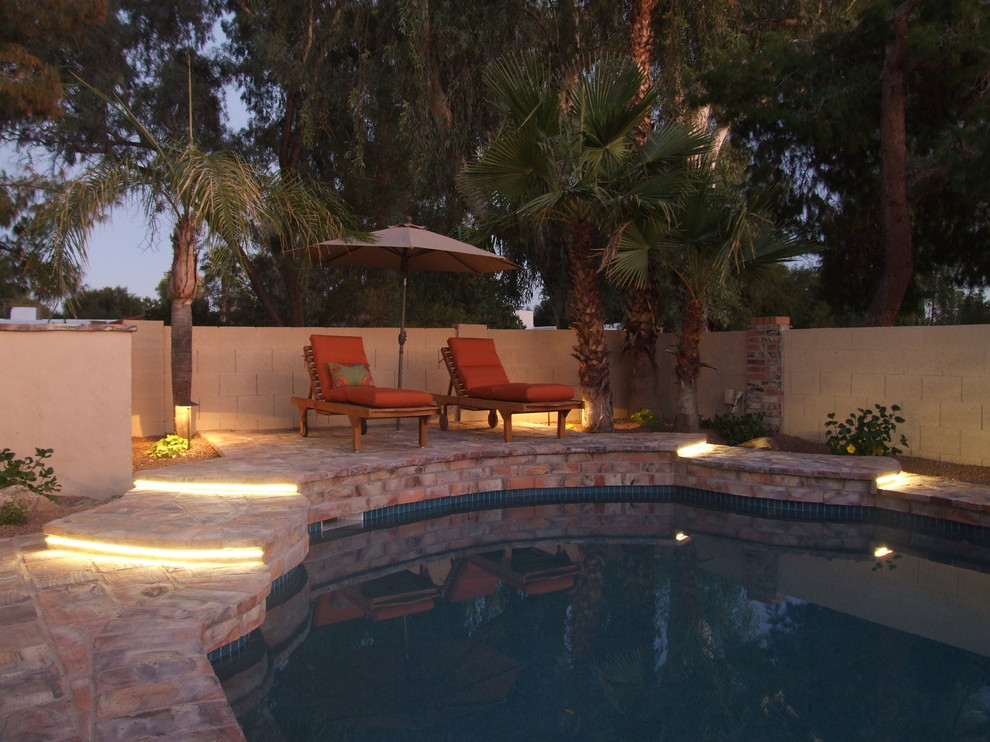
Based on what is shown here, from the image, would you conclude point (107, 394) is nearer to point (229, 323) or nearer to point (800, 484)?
point (800, 484)

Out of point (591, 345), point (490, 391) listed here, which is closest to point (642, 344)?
point (591, 345)

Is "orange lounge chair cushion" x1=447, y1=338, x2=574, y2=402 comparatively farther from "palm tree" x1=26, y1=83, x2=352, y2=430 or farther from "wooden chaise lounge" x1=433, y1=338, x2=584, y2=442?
"palm tree" x1=26, y1=83, x2=352, y2=430

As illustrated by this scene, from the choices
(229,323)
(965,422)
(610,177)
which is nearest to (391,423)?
(610,177)

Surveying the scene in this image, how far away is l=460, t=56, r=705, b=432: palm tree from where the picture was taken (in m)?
8.06

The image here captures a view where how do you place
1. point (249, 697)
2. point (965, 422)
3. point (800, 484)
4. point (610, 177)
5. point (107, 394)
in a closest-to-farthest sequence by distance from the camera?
point (249, 697)
point (107, 394)
point (800, 484)
point (965, 422)
point (610, 177)

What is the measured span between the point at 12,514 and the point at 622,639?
3.96 metres

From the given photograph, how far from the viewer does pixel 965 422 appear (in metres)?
7.64

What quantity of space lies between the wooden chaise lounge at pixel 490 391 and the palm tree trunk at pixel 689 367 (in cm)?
141

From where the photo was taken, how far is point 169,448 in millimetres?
7344

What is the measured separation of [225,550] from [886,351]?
23.0 ft

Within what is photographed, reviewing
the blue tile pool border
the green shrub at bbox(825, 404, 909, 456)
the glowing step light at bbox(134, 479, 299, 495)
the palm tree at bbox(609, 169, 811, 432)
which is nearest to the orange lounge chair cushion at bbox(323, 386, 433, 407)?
the blue tile pool border

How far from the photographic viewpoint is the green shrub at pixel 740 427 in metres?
9.34

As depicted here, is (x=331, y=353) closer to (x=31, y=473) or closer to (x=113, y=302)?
(x=31, y=473)

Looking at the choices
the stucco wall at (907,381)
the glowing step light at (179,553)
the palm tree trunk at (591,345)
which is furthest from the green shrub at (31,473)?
the stucco wall at (907,381)
